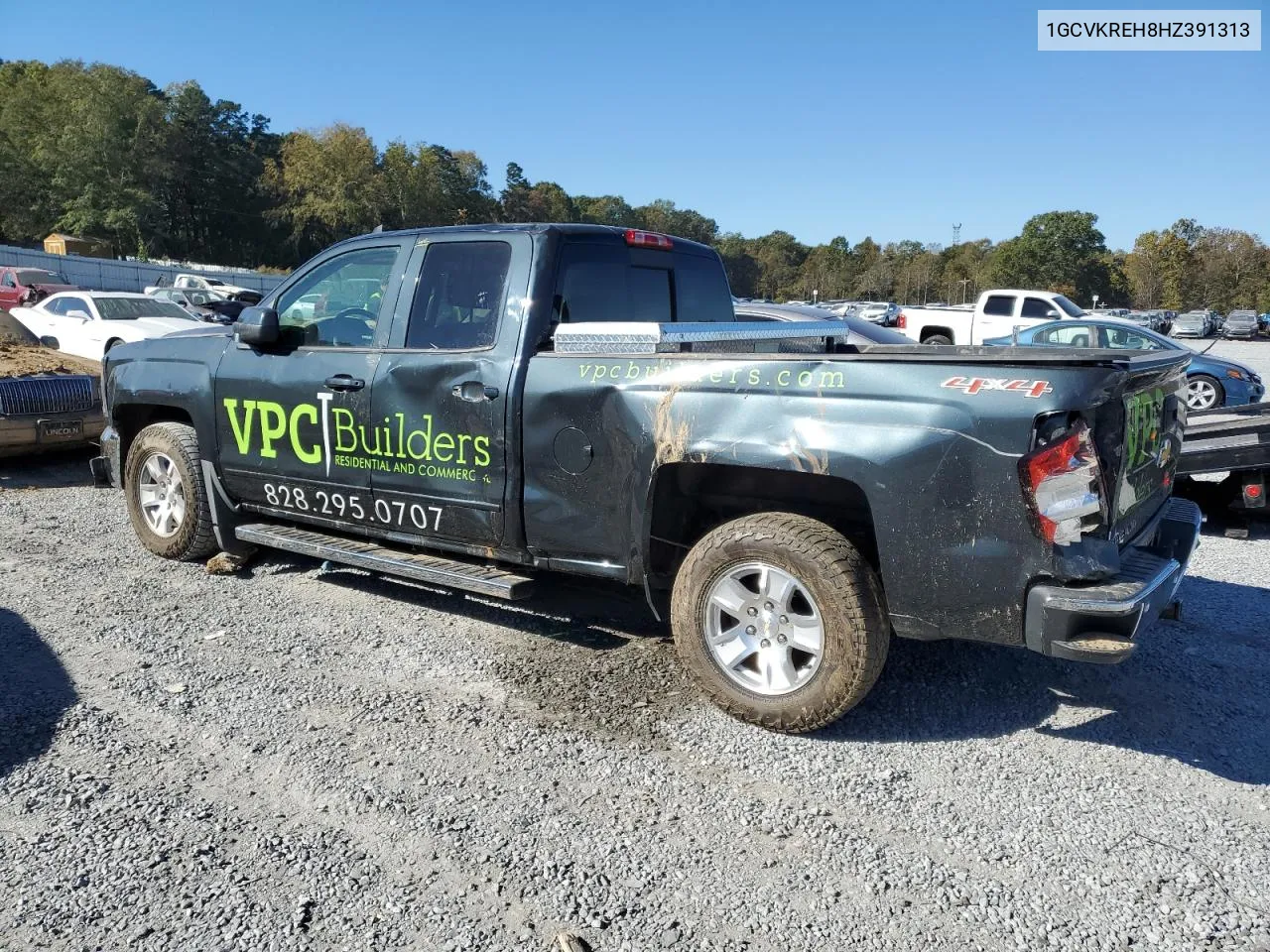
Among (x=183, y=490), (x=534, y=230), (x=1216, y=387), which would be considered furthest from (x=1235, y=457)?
(x=1216, y=387)

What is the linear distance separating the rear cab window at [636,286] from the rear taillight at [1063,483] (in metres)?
2.21

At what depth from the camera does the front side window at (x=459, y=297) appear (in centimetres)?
441

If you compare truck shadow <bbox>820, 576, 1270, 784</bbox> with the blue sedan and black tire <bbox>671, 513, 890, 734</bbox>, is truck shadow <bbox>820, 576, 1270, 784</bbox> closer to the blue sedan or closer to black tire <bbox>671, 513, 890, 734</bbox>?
black tire <bbox>671, 513, 890, 734</bbox>

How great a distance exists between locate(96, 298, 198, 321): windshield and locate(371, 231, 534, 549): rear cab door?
45.2 feet

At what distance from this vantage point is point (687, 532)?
4191mm

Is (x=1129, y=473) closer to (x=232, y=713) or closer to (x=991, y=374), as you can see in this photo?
(x=991, y=374)

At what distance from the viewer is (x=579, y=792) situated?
3.28 metres

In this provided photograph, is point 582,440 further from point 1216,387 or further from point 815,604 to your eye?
point 1216,387

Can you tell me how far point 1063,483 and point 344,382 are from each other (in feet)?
11.0

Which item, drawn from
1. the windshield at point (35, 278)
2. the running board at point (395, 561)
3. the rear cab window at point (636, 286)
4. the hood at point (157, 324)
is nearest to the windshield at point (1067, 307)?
the rear cab window at point (636, 286)

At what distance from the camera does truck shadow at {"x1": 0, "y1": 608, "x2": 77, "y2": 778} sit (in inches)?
138

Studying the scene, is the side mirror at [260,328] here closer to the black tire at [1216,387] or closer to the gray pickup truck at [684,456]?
the gray pickup truck at [684,456]

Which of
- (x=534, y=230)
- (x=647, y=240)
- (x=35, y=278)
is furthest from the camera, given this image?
(x=35, y=278)

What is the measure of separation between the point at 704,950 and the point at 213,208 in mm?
98056
